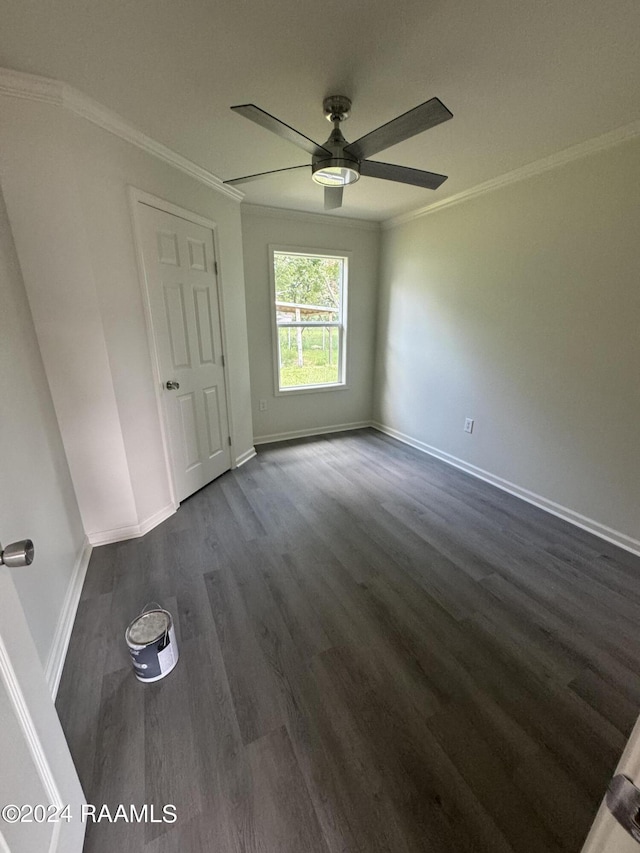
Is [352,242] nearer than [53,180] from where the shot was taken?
No

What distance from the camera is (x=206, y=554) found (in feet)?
7.14

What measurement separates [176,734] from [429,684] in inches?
38.5

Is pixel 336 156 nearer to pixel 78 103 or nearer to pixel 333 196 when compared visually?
pixel 333 196

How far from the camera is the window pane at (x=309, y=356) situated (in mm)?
3961

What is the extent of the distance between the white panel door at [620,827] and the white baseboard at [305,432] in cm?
375

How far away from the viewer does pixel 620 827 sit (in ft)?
1.34

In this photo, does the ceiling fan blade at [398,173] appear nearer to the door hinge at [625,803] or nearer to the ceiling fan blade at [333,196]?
the ceiling fan blade at [333,196]

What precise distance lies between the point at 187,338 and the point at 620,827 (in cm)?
281

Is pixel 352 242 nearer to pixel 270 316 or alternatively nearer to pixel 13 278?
pixel 270 316

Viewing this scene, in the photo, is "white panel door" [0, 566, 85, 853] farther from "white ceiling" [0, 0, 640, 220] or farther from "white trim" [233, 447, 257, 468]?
"white trim" [233, 447, 257, 468]

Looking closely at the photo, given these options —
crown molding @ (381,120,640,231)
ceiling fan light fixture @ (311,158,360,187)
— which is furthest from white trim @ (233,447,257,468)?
crown molding @ (381,120,640,231)

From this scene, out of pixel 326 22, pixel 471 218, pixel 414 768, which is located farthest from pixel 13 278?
pixel 471 218

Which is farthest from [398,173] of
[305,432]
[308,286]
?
[305,432]

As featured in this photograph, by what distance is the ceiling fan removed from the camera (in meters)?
1.34
